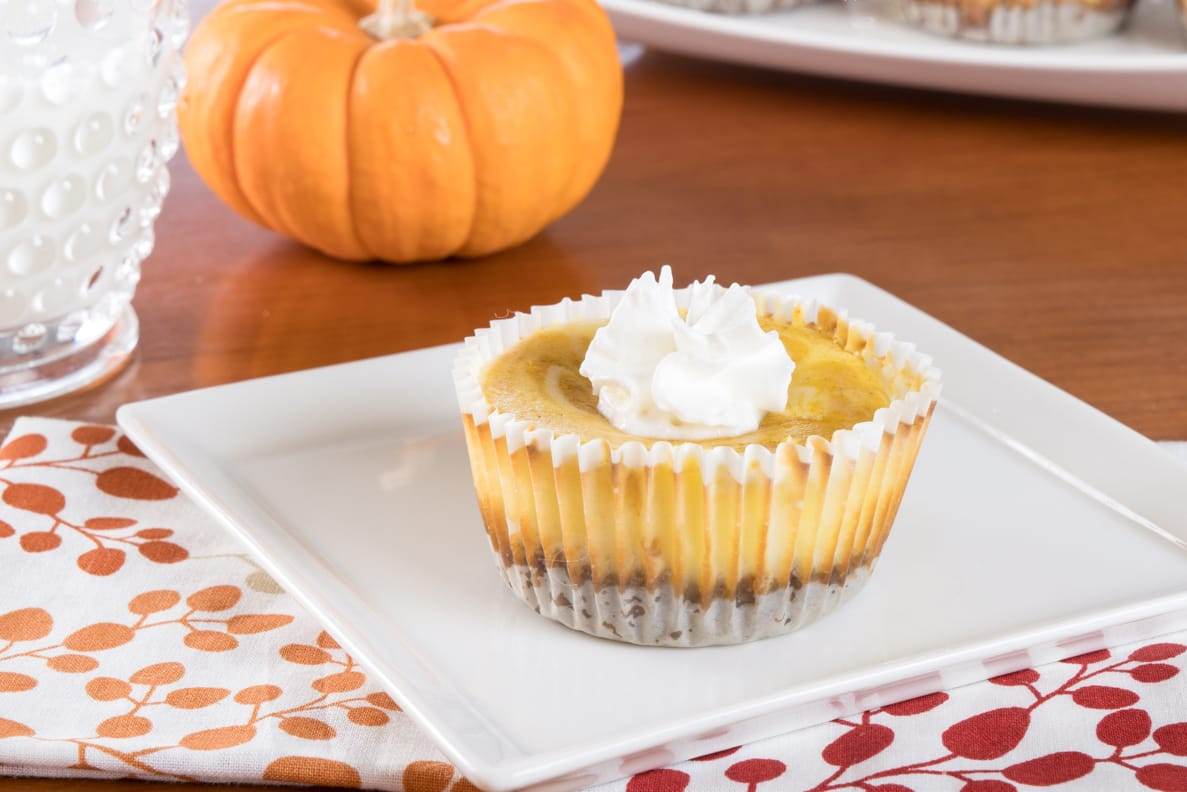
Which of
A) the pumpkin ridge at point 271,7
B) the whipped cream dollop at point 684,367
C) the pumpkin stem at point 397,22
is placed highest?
the pumpkin ridge at point 271,7

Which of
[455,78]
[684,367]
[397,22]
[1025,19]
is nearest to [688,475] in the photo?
[684,367]

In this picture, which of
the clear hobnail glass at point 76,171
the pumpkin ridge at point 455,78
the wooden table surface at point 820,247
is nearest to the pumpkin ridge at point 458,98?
the pumpkin ridge at point 455,78

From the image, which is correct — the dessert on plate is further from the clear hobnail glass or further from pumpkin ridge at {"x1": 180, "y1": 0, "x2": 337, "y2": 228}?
pumpkin ridge at {"x1": 180, "y1": 0, "x2": 337, "y2": 228}

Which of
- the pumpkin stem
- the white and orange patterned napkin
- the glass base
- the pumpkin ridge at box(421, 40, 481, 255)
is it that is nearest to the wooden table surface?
the glass base

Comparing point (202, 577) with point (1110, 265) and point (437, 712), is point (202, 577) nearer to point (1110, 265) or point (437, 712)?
point (437, 712)

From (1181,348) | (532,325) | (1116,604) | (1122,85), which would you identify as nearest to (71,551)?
(532,325)

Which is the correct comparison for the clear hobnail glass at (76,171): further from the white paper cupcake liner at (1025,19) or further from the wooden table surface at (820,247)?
the white paper cupcake liner at (1025,19)
